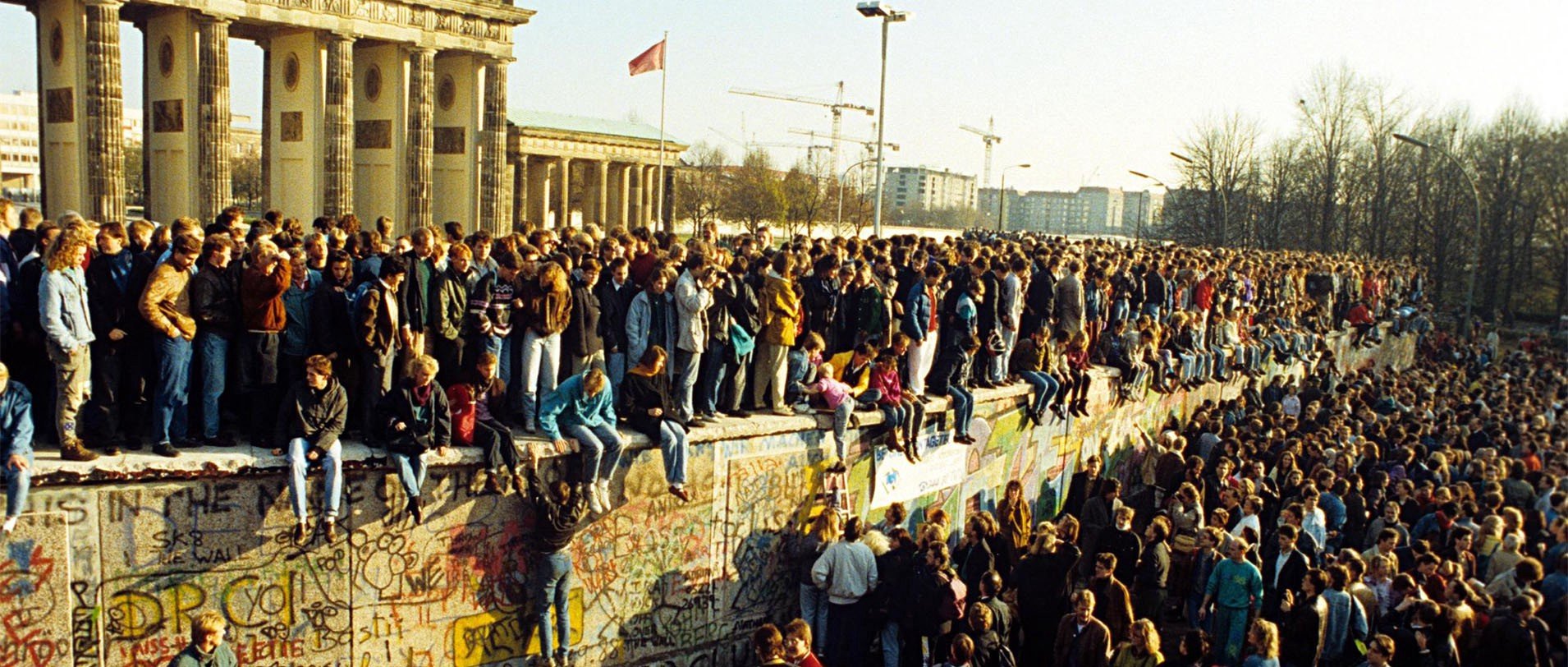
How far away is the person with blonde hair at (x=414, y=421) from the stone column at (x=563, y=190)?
4951 cm

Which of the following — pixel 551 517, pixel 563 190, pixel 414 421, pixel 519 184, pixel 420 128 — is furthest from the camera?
pixel 563 190

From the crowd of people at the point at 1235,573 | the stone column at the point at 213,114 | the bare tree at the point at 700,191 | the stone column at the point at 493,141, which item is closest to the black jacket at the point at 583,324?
the crowd of people at the point at 1235,573

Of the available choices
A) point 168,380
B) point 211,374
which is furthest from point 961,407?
point 168,380

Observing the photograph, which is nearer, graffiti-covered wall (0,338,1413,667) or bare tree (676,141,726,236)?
graffiti-covered wall (0,338,1413,667)

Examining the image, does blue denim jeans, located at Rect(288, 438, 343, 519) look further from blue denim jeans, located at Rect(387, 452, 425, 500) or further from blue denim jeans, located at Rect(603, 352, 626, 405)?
blue denim jeans, located at Rect(603, 352, 626, 405)

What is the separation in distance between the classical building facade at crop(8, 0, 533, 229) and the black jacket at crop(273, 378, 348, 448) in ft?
71.3

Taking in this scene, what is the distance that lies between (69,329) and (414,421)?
2542mm

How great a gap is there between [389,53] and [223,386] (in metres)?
28.5

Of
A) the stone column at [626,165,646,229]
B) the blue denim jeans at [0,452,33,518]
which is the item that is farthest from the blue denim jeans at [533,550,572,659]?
the stone column at [626,165,646,229]

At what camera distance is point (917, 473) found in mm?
14367

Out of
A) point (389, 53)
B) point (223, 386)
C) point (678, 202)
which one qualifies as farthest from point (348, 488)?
point (678, 202)

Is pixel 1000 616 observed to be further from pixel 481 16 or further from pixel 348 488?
pixel 481 16

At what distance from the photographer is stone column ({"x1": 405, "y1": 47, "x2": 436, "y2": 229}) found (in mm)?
35156

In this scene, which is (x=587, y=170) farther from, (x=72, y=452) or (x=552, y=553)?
(x=72, y=452)
